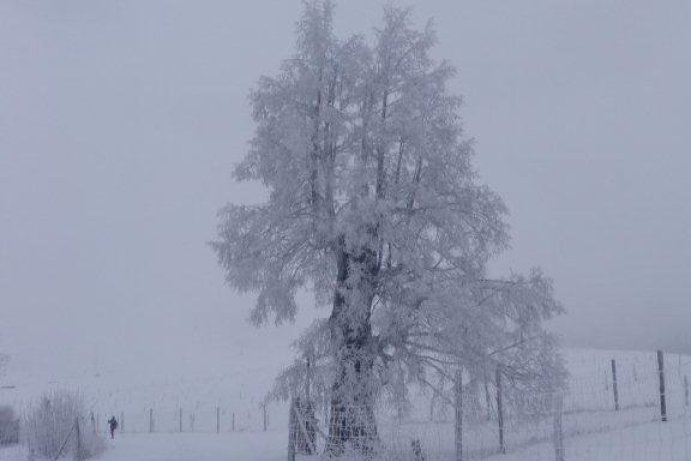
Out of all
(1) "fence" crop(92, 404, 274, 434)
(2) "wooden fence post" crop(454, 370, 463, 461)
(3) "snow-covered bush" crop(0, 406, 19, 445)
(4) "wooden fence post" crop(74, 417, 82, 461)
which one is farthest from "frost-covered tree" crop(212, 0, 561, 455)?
(1) "fence" crop(92, 404, 274, 434)

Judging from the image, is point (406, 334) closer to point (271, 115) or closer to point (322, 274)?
point (322, 274)

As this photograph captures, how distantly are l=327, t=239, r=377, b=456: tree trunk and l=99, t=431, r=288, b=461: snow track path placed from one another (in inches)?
127

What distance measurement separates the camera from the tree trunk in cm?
1859

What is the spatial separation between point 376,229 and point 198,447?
11.0m

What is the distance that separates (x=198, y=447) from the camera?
26.1m

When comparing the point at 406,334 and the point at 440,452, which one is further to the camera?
the point at 406,334

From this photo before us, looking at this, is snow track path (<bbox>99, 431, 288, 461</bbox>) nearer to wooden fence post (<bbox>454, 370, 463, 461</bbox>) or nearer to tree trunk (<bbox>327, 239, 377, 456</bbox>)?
tree trunk (<bbox>327, 239, 377, 456</bbox>)

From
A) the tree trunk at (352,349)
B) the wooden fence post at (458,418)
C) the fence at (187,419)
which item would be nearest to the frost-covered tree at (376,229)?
the tree trunk at (352,349)

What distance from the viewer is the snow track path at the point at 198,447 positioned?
22859 mm

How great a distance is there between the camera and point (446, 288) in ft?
62.8

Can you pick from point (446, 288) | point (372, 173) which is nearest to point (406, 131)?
point (372, 173)

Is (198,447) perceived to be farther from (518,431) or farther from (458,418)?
(458,418)

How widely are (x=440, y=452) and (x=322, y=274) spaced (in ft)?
19.5

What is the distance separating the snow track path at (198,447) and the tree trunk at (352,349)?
3225 millimetres
